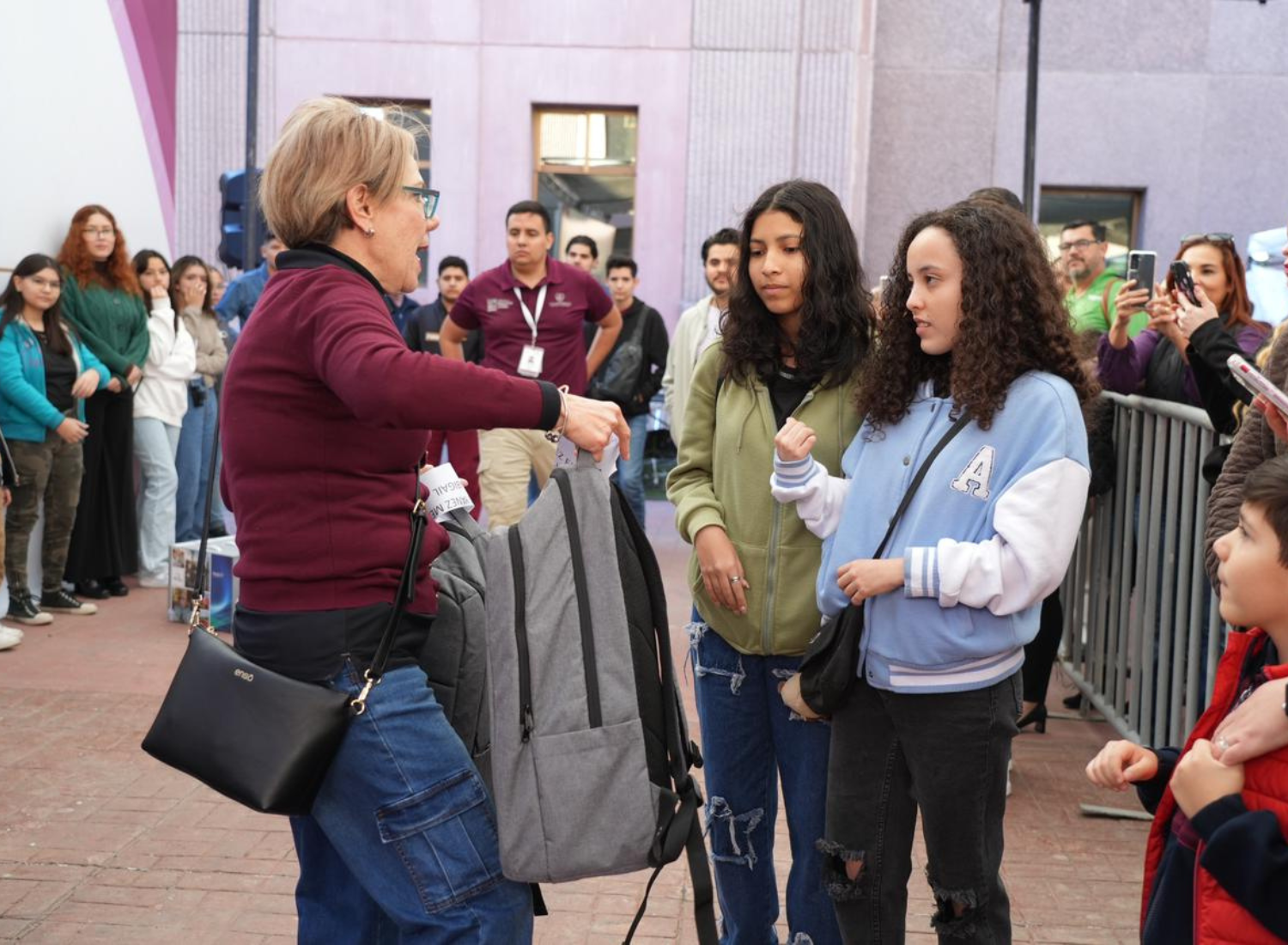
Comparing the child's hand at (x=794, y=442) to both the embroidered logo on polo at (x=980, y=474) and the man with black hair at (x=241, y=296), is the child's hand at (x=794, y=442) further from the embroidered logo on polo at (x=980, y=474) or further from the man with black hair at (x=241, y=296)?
the man with black hair at (x=241, y=296)

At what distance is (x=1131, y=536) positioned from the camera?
6.02 meters

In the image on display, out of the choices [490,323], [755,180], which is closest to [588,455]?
[490,323]

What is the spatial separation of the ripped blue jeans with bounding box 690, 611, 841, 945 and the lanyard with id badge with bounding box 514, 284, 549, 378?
5212 millimetres

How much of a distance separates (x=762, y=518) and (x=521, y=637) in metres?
0.92

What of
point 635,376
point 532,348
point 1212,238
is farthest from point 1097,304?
point 635,376

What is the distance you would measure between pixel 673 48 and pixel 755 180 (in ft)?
5.55

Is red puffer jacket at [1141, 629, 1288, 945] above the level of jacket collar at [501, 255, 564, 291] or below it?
below

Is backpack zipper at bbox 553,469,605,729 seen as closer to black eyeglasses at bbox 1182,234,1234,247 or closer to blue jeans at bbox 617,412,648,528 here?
black eyeglasses at bbox 1182,234,1234,247

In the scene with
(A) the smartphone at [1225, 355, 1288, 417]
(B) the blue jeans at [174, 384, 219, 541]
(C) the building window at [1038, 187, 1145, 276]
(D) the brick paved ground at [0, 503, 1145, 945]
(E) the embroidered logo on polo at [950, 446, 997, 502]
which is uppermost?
(C) the building window at [1038, 187, 1145, 276]

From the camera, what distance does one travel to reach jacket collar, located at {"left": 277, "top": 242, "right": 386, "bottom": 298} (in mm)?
2660

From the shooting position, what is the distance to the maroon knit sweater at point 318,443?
2527 millimetres

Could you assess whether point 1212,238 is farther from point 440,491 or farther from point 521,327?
point 440,491

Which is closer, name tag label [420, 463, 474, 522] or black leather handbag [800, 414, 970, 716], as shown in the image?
name tag label [420, 463, 474, 522]

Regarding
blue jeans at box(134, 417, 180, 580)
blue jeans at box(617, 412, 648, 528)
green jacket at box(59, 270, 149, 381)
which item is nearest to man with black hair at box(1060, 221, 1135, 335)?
blue jeans at box(617, 412, 648, 528)
